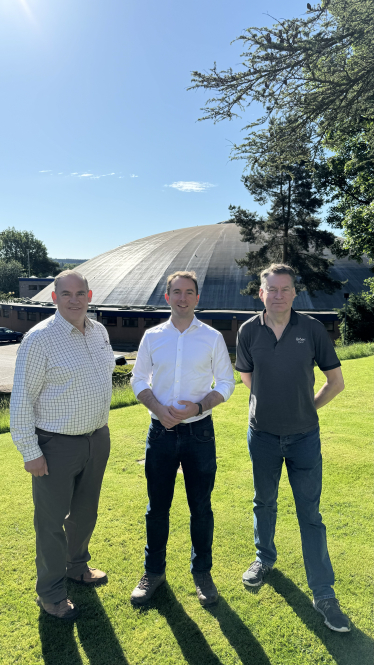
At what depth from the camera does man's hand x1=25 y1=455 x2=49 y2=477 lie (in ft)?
9.30

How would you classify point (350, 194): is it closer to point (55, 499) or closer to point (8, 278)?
point (55, 499)

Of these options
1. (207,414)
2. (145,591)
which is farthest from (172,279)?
(145,591)

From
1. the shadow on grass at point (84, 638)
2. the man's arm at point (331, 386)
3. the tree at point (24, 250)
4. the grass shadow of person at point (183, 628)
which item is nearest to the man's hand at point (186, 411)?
the man's arm at point (331, 386)

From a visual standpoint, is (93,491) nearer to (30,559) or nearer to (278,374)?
(30,559)

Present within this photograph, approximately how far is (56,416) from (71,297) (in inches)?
34.2

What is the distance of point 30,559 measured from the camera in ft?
12.2

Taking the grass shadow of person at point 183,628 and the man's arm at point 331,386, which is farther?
the man's arm at point 331,386

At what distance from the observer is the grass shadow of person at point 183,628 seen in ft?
8.77

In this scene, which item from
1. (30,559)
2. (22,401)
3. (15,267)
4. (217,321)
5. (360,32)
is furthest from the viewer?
(15,267)

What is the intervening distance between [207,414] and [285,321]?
929 millimetres

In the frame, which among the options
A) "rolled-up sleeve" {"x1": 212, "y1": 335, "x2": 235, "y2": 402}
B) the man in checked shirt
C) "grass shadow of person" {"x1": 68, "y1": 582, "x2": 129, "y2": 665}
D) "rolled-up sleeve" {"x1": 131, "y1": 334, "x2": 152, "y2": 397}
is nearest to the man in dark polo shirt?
"rolled-up sleeve" {"x1": 212, "y1": 335, "x2": 235, "y2": 402}

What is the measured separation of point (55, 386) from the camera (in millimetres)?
2965

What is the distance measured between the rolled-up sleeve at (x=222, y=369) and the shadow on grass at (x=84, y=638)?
73.5 inches

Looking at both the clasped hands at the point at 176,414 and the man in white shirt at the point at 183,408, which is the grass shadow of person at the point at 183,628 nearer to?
the man in white shirt at the point at 183,408
